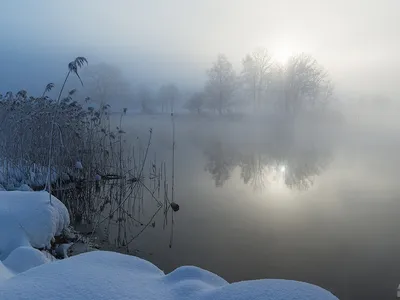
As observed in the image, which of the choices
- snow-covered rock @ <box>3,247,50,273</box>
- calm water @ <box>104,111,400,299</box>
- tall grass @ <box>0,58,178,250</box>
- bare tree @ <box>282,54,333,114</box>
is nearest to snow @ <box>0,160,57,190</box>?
tall grass @ <box>0,58,178,250</box>

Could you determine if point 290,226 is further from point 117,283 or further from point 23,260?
point 117,283

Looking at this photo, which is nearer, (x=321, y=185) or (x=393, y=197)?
(x=393, y=197)

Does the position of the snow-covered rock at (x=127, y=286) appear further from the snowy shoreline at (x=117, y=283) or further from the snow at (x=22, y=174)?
the snow at (x=22, y=174)

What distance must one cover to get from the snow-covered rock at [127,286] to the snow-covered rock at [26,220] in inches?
70.5

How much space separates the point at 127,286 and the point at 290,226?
4.76 meters

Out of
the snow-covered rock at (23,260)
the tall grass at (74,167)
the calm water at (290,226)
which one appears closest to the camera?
the snow-covered rock at (23,260)

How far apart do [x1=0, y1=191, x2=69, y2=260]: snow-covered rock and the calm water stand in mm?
1579

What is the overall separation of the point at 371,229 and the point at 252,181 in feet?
14.2

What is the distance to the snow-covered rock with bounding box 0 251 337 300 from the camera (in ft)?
6.54

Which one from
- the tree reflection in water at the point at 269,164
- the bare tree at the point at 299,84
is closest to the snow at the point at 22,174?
the tree reflection in water at the point at 269,164

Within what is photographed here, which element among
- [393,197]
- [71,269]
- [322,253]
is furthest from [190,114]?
[71,269]

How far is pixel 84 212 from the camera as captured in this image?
7391 mm

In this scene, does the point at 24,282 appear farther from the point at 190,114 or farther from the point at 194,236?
the point at 190,114

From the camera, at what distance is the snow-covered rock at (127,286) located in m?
1.99
